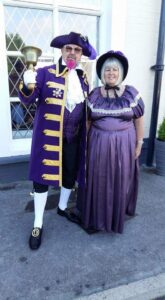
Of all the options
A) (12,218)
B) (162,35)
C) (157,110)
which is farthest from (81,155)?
(162,35)

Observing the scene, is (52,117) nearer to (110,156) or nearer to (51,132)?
(51,132)

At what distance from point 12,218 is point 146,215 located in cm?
154

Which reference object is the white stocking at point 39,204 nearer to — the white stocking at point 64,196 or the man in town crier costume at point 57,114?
the man in town crier costume at point 57,114

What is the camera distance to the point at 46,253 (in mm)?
2363

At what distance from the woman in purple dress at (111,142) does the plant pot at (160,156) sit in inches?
65.3

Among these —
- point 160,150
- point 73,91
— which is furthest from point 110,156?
point 160,150

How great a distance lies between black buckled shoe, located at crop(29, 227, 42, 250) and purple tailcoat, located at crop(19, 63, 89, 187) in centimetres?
49

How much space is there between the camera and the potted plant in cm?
415

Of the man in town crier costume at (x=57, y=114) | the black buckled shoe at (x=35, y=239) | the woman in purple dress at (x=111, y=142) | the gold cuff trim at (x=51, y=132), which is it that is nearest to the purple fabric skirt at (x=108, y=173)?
the woman in purple dress at (x=111, y=142)

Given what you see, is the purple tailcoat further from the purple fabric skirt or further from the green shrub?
the green shrub

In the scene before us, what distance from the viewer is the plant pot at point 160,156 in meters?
4.15

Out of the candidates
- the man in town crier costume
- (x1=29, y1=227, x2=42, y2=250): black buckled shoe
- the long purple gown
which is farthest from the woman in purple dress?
(x1=29, y1=227, x2=42, y2=250): black buckled shoe

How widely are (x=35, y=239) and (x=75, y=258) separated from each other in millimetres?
414

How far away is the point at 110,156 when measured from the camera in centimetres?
243
